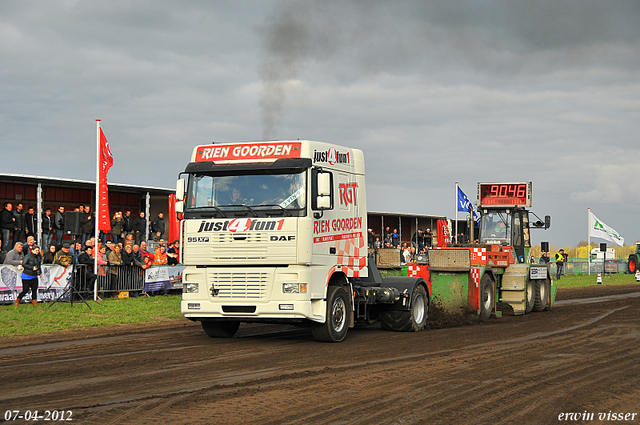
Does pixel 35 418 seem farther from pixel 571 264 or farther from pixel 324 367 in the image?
pixel 571 264

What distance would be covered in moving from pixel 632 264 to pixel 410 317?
150ft

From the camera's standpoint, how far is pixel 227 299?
11.7 m

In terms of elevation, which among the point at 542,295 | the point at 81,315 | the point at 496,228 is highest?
the point at 496,228

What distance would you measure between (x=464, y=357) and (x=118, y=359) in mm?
5248

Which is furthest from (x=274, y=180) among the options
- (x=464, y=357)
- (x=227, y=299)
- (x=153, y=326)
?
(x=153, y=326)

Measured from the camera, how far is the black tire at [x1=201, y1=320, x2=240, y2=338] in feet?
42.9

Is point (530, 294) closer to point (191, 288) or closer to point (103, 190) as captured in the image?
point (191, 288)

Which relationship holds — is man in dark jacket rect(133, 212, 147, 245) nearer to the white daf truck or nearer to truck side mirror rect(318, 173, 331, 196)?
the white daf truck

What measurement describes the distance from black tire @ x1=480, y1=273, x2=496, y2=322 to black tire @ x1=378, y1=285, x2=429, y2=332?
2.83 metres

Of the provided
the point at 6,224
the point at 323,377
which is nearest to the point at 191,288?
the point at 323,377

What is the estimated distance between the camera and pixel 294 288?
37.4 ft

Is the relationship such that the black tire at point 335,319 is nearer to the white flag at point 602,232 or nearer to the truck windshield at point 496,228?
the truck windshield at point 496,228

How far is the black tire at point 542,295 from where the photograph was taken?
20781mm

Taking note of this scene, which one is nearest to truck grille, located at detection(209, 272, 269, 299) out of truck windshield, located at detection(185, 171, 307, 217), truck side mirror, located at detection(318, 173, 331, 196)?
truck windshield, located at detection(185, 171, 307, 217)
